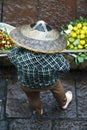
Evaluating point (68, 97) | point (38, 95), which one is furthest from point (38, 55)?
point (68, 97)

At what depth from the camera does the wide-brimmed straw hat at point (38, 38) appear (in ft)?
11.4

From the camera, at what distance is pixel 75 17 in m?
5.53

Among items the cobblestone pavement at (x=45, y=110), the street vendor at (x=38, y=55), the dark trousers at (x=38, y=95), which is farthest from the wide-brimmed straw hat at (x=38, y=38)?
the cobblestone pavement at (x=45, y=110)

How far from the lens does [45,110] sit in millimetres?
4562

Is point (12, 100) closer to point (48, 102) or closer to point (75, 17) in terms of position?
point (48, 102)

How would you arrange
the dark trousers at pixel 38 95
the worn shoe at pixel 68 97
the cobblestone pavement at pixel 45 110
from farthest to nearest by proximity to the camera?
the worn shoe at pixel 68 97 < the cobblestone pavement at pixel 45 110 < the dark trousers at pixel 38 95

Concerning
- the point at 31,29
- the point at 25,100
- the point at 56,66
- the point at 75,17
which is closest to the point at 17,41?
the point at 31,29

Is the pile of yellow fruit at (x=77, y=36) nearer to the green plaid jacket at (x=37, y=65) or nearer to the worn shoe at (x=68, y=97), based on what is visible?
the worn shoe at (x=68, y=97)

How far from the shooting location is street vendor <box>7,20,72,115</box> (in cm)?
349

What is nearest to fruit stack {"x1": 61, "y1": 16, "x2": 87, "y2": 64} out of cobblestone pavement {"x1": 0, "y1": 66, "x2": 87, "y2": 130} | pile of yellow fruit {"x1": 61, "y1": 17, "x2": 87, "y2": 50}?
pile of yellow fruit {"x1": 61, "y1": 17, "x2": 87, "y2": 50}

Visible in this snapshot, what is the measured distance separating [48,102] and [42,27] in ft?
4.60

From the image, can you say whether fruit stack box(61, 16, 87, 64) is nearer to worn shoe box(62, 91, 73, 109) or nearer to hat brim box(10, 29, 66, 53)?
worn shoe box(62, 91, 73, 109)

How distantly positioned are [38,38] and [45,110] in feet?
4.45

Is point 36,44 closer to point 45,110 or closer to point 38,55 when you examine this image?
point 38,55
